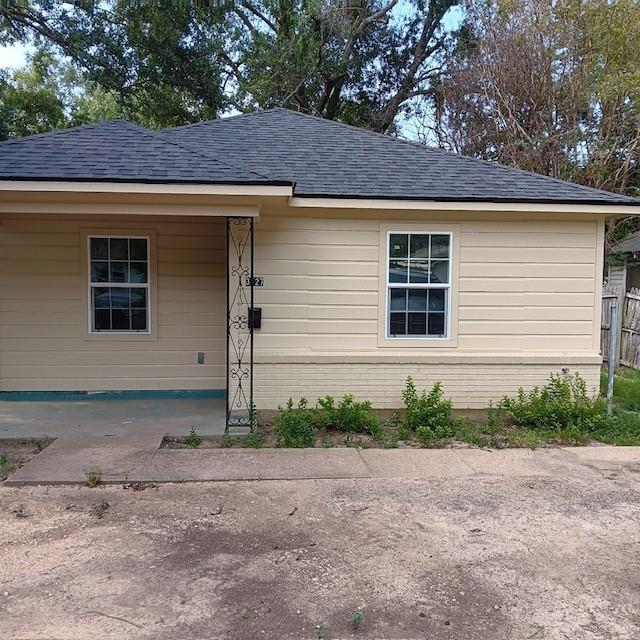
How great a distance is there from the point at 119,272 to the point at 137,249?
41 centimetres

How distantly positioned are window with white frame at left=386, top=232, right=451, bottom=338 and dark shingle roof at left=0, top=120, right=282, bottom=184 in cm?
200

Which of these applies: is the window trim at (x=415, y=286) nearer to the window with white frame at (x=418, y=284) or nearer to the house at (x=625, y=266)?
the window with white frame at (x=418, y=284)

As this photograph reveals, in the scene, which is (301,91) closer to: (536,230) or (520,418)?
(536,230)

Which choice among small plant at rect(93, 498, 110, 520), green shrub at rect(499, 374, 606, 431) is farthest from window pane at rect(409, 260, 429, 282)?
small plant at rect(93, 498, 110, 520)

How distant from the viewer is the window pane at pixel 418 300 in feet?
23.8

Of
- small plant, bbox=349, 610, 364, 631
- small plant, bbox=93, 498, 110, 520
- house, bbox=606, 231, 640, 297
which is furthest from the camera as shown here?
house, bbox=606, 231, 640, 297

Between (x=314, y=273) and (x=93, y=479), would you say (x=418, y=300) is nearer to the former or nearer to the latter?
(x=314, y=273)

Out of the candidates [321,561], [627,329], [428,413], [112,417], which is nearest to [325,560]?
[321,561]

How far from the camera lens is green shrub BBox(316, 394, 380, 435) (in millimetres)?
6629

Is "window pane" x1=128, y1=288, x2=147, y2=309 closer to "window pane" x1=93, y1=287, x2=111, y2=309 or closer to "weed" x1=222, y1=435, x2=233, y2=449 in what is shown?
"window pane" x1=93, y1=287, x2=111, y2=309

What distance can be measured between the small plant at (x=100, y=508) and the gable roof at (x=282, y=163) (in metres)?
3.16

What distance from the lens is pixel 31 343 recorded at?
8031 millimetres

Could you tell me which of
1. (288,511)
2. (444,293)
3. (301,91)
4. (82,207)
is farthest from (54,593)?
(301,91)

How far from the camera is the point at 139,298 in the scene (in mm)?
8211
